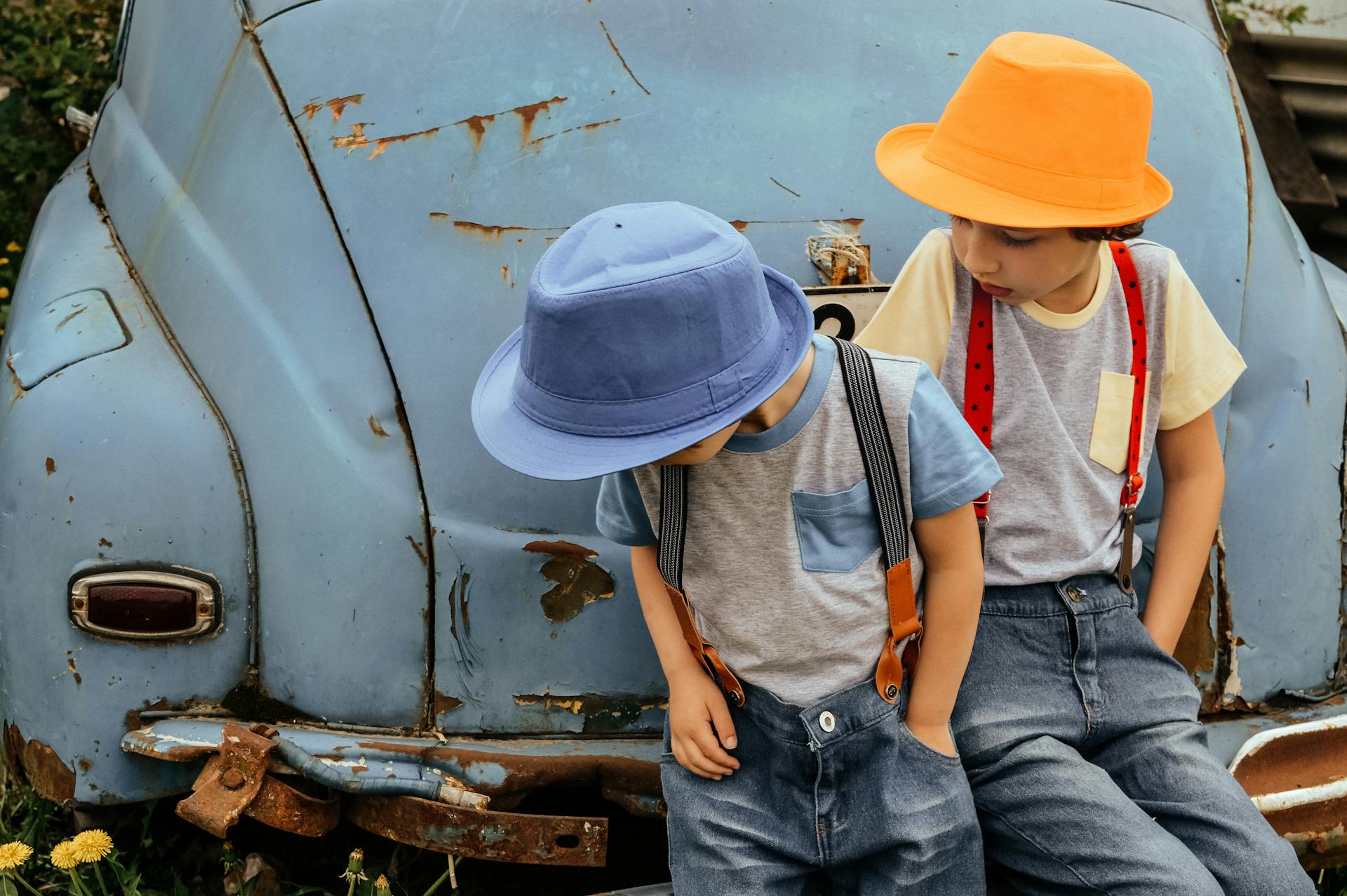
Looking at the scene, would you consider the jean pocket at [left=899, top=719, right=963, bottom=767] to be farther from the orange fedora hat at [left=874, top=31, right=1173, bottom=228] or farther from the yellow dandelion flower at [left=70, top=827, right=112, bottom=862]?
the yellow dandelion flower at [left=70, top=827, right=112, bottom=862]

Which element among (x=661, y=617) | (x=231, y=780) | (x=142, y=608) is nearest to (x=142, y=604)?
(x=142, y=608)

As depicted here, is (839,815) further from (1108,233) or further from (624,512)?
(1108,233)

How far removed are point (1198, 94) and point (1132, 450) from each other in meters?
0.87

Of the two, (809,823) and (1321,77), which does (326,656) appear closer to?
(809,823)

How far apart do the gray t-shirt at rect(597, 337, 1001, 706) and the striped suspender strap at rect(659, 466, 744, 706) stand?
0.04 ft

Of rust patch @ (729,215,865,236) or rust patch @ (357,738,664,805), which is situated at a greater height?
rust patch @ (729,215,865,236)

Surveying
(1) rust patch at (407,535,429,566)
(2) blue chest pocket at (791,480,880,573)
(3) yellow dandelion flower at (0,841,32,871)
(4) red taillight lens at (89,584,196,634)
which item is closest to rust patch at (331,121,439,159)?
(1) rust patch at (407,535,429,566)

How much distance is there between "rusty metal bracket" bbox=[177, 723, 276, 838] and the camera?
1.89m

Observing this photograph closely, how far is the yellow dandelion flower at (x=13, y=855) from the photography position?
205 centimetres

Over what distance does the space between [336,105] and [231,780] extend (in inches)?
43.7

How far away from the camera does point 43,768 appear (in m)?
2.10

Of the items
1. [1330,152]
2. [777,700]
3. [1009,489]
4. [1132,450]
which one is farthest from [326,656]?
[1330,152]

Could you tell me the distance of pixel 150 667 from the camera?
2039 mm

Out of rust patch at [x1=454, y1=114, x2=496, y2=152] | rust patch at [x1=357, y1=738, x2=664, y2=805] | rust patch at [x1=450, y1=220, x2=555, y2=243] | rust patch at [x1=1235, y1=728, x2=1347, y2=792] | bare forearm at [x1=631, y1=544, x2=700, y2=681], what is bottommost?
A: rust patch at [x1=1235, y1=728, x2=1347, y2=792]
